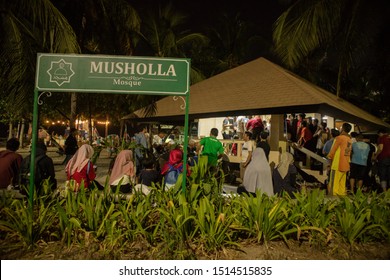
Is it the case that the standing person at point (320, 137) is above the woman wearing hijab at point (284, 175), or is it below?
above

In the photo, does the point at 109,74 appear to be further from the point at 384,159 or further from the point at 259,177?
the point at 384,159

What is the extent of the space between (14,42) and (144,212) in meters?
6.66

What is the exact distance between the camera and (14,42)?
331 inches

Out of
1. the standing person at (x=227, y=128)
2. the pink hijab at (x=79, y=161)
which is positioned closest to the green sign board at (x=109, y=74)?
the pink hijab at (x=79, y=161)

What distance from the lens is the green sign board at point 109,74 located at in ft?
15.6

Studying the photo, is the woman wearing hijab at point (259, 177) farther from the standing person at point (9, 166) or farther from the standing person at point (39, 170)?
the standing person at point (9, 166)

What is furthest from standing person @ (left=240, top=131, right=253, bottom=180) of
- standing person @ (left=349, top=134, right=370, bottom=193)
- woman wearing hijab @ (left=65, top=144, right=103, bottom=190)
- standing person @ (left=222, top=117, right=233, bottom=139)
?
woman wearing hijab @ (left=65, top=144, right=103, bottom=190)

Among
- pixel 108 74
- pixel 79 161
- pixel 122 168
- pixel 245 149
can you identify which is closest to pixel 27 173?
pixel 79 161

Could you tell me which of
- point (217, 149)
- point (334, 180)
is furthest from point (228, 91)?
point (334, 180)

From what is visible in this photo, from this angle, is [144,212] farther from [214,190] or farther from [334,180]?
[334,180]

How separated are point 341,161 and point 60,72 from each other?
6.15 m

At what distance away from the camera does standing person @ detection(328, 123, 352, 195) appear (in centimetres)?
736

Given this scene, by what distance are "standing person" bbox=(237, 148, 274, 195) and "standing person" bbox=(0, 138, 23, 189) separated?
4364 millimetres

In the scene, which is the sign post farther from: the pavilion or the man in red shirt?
the man in red shirt
